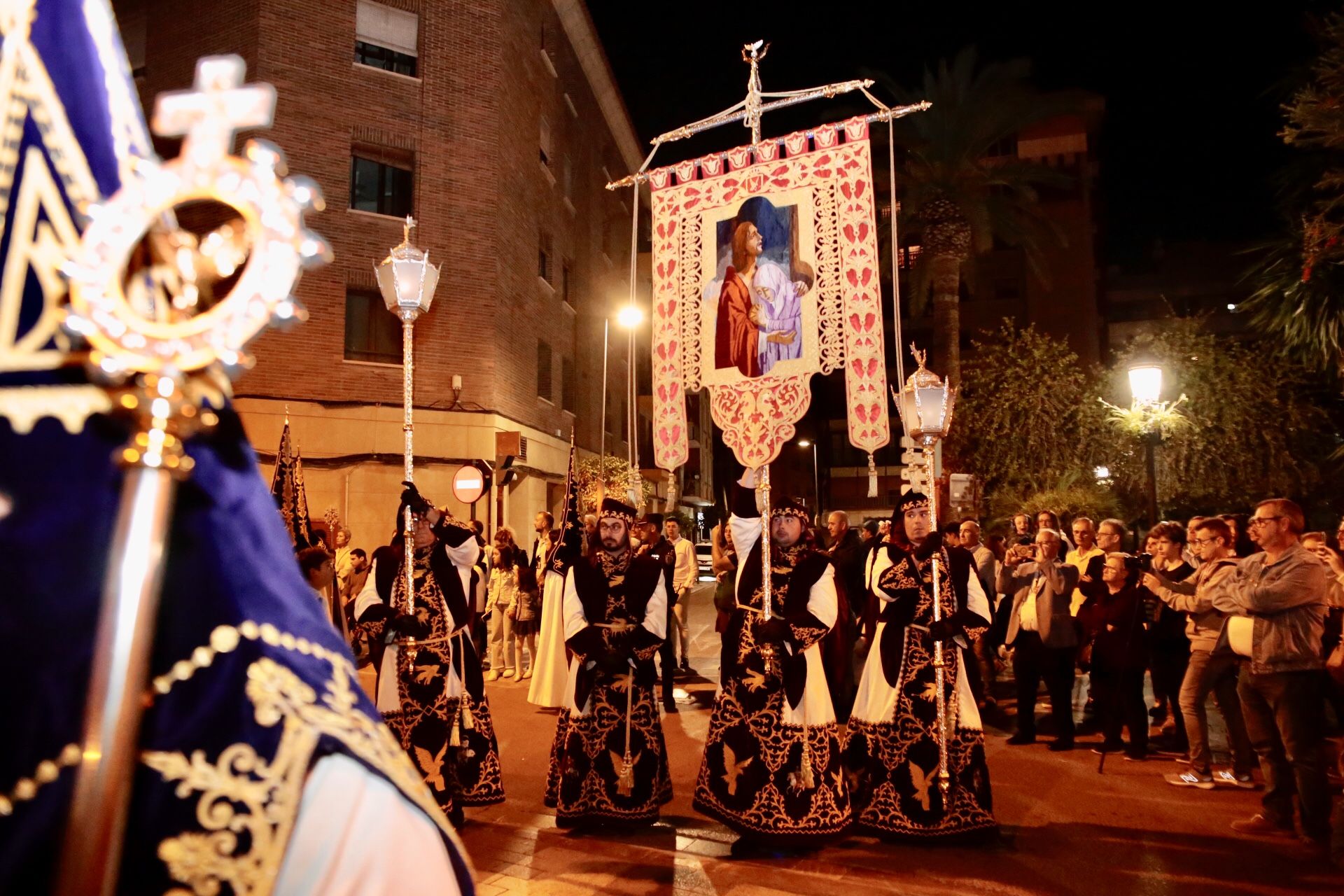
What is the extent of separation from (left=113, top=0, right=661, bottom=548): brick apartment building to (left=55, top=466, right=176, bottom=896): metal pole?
17069 millimetres

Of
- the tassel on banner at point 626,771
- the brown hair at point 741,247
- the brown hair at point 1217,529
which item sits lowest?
the tassel on banner at point 626,771

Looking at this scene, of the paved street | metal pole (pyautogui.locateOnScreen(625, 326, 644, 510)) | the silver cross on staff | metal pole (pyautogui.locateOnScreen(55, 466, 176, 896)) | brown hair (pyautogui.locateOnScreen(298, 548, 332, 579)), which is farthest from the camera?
metal pole (pyautogui.locateOnScreen(625, 326, 644, 510))

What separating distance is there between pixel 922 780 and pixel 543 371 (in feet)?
62.3

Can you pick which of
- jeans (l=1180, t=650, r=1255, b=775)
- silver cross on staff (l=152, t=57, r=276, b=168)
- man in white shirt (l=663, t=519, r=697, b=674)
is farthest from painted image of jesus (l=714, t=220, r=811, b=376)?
silver cross on staff (l=152, t=57, r=276, b=168)

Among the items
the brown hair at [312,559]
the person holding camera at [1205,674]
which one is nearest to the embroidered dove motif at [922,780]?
the person holding camera at [1205,674]

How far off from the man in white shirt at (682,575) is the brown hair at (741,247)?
5566mm

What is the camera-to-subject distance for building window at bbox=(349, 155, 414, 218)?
18594mm

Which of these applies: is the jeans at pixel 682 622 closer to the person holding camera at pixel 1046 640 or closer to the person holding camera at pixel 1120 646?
the person holding camera at pixel 1046 640

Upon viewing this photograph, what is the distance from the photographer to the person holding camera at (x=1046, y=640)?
27.8 feet

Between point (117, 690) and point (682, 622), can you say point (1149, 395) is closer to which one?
point (682, 622)

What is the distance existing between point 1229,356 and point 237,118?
2428cm

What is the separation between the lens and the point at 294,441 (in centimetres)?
1738

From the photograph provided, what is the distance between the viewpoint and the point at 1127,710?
8.26 m

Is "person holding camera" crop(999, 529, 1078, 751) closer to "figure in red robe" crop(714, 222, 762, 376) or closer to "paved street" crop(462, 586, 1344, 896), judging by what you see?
"paved street" crop(462, 586, 1344, 896)
